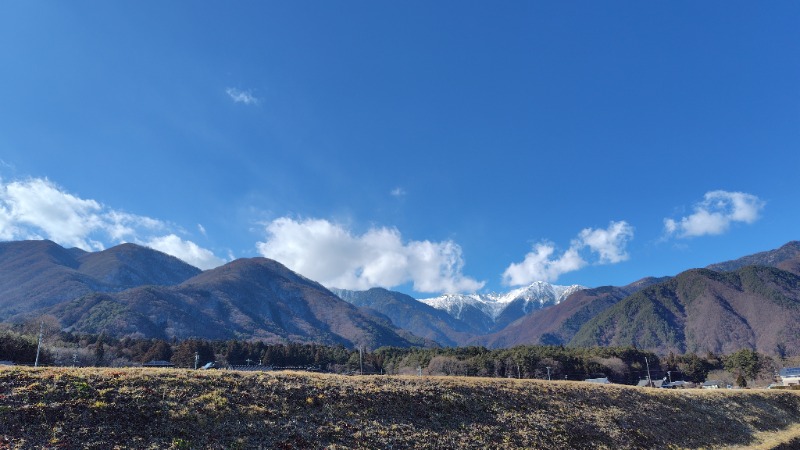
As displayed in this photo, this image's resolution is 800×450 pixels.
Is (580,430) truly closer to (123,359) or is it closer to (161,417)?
(161,417)

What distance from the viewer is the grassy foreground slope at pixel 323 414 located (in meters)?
18.4

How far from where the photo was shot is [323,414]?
2402 centimetres

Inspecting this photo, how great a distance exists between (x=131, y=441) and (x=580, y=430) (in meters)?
27.2

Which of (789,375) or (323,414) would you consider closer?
(323,414)

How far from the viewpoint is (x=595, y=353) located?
141 metres

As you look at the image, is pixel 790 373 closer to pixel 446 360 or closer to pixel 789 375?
pixel 789 375

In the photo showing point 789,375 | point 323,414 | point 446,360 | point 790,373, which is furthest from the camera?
point 790,373

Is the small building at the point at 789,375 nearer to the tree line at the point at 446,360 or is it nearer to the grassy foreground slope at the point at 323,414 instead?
the tree line at the point at 446,360

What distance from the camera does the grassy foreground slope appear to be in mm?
18391

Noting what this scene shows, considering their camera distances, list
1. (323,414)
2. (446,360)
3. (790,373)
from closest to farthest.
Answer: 1. (323,414)
2. (446,360)
3. (790,373)

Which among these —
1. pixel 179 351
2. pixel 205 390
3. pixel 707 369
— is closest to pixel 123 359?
pixel 179 351

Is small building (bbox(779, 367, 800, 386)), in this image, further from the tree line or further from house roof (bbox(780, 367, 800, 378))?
the tree line

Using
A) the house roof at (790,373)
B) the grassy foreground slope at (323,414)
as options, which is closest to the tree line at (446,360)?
the house roof at (790,373)

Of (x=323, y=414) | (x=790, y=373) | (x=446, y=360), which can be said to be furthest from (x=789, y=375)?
(x=323, y=414)
